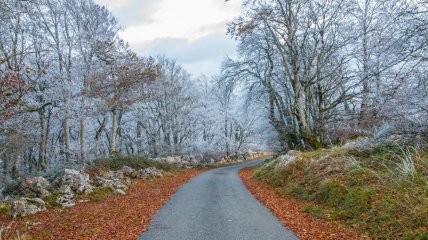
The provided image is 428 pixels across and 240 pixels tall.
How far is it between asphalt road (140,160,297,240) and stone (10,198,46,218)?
12.6 ft

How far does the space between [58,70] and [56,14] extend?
3292 millimetres

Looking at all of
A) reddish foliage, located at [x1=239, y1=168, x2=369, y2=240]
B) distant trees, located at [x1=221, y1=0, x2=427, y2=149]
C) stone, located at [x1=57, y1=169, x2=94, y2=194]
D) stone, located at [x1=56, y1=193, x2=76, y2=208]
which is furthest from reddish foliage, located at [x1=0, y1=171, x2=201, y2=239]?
distant trees, located at [x1=221, y1=0, x2=427, y2=149]

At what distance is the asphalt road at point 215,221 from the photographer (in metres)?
6.64

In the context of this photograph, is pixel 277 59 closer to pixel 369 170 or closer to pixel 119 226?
pixel 369 170

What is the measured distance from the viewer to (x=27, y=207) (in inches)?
376

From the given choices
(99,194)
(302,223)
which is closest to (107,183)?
(99,194)

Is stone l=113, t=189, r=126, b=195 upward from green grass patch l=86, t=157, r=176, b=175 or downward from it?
downward

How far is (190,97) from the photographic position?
34.1 metres

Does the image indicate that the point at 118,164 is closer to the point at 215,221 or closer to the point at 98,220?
the point at 98,220

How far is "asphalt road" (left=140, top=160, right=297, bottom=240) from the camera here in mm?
6641

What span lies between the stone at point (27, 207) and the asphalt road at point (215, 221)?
3.84m

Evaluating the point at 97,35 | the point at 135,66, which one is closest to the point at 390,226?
the point at 135,66

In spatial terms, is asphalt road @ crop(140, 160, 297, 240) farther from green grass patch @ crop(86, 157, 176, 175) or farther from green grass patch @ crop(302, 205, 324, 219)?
green grass patch @ crop(86, 157, 176, 175)

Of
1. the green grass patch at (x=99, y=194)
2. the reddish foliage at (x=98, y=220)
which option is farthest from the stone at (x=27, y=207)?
the green grass patch at (x=99, y=194)
